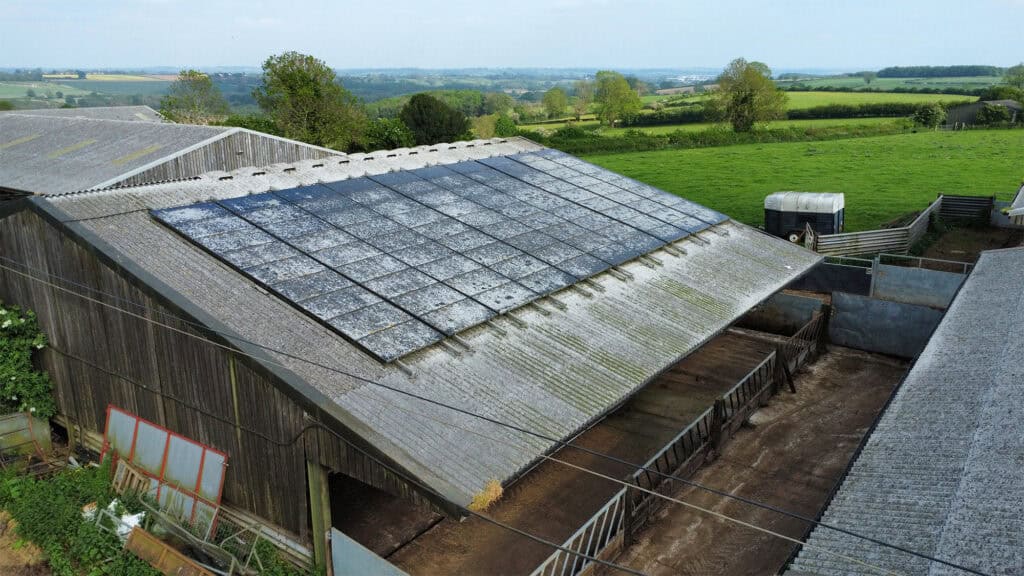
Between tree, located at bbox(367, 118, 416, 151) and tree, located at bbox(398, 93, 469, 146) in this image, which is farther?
tree, located at bbox(398, 93, 469, 146)

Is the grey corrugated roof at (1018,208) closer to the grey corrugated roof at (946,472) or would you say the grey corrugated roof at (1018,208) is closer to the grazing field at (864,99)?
the grey corrugated roof at (946,472)

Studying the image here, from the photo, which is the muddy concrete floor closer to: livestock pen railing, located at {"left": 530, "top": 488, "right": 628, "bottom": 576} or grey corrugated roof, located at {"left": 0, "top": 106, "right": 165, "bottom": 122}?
livestock pen railing, located at {"left": 530, "top": 488, "right": 628, "bottom": 576}

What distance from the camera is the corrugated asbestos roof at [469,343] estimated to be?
1190 cm

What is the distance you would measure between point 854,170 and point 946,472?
54275 millimetres

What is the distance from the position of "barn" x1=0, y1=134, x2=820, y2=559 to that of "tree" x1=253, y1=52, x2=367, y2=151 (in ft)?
99.2

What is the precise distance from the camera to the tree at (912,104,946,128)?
280 feet

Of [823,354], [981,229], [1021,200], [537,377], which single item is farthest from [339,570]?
[981,229]

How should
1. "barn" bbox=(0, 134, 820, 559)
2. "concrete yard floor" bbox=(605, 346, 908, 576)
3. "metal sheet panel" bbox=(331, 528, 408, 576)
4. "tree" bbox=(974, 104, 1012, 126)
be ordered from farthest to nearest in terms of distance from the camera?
"tree" bbox=(974, 104, 1012, 126) → "concrete yard floor" bbox=(605, 346, 908, 576) → "barn" bbox=(0, 134, 820, 559) → "metal sheet panel" bbox=(331, 528, 408, 576)

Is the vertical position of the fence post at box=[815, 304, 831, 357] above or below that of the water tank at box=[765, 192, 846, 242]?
below

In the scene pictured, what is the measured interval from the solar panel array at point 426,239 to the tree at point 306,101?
29.2m

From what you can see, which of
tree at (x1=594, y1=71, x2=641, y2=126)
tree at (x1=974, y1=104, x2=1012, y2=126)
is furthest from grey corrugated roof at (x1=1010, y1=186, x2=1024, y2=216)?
tree at (x1=594, y1=71, x2=641, y2=126)

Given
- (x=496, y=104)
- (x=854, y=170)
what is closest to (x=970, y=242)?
(x=854, y=170)

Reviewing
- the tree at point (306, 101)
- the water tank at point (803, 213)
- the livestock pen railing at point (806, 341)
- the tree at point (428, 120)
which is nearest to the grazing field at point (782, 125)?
the tree at point (428, 120)

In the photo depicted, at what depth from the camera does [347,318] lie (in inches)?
570
